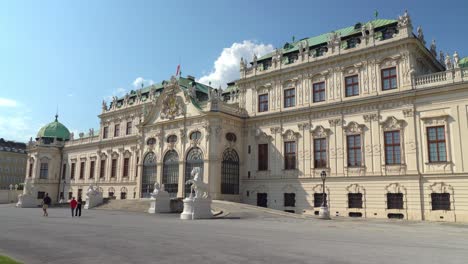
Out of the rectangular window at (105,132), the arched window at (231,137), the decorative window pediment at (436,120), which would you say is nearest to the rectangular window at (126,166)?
the rectangular window at (105,132)

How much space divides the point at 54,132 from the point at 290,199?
51046 mm

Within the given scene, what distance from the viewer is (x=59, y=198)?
68.4 metres

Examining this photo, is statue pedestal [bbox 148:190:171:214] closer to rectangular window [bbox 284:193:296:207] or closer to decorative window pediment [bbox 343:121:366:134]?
rectangular window [bbox 284:193:296:207]

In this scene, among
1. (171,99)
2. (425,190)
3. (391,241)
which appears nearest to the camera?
(391,241)

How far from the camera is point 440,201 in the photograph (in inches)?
1211

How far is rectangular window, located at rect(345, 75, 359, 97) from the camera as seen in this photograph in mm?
37000

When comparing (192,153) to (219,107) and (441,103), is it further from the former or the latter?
(441,103)

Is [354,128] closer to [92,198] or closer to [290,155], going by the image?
[290,155]

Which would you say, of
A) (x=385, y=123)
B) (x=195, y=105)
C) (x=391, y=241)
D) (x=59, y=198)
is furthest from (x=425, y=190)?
(x=59, y=198)

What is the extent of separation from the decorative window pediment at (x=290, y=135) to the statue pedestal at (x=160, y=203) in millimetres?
13598

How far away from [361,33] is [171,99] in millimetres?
22395

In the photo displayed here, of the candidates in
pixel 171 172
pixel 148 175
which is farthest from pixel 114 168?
pixel 171 172

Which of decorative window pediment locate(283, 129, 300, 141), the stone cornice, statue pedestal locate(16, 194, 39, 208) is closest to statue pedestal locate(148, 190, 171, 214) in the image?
decorative window pediment locate(283, 129, 300, 141)

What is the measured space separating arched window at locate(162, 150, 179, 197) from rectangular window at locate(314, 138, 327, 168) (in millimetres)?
15900
